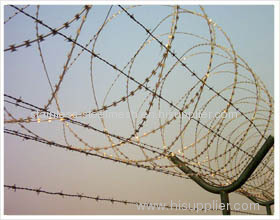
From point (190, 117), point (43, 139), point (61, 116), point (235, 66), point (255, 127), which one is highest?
point (235, 66)

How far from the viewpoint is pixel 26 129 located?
2387mm

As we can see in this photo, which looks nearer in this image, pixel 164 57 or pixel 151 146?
pixel 164 57

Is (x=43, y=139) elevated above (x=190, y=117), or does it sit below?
below

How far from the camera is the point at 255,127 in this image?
436 cm

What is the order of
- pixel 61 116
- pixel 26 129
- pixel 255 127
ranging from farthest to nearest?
pixel 255 127
pixel 61 116
pixel 26 129

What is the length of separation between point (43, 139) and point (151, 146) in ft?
4.29
